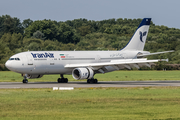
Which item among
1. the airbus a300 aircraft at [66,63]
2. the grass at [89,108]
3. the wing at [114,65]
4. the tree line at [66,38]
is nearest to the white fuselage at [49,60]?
the airbus a300 aircraft at [66,63]

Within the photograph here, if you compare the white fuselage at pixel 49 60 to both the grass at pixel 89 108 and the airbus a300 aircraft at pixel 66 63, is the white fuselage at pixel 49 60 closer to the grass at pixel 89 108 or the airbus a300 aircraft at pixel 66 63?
the airbus a300 aircraft at pixel 66 63

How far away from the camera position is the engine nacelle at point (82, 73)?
4319 cm

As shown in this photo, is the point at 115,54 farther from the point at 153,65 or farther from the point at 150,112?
the point at 153,65

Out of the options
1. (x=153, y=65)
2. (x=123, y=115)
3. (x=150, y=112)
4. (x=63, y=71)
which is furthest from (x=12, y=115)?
(x=153, y=65)

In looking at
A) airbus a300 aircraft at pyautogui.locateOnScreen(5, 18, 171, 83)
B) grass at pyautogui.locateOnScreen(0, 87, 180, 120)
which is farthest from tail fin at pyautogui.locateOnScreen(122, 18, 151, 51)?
grass at pyautogui.locateOnScreen(0, 87, 180, 120)

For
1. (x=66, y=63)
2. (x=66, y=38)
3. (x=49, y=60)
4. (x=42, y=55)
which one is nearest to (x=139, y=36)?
(x=66, y=63)

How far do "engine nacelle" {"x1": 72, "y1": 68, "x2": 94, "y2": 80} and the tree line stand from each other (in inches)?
1948

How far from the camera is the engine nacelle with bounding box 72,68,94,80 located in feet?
142

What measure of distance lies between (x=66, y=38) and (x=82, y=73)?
4640 inches

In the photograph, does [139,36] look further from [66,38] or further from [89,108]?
[66,38]

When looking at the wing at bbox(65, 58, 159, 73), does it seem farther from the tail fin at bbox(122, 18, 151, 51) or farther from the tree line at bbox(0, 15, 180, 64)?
the tree line at bbox(0, 15, 180, 64)

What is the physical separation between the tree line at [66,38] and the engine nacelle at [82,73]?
4948 cm

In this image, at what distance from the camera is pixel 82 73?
1703 inches

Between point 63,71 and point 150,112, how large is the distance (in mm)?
27183
